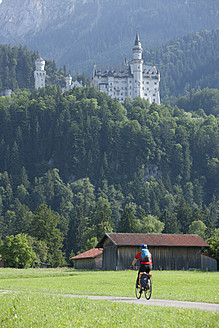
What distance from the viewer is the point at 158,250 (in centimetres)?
8175

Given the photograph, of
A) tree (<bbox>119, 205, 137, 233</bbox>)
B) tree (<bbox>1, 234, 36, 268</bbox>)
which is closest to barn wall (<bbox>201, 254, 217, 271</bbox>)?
tree (<bbox>1, 234, 36, 268</bbox>)

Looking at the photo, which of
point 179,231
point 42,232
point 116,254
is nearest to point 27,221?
point 42,232

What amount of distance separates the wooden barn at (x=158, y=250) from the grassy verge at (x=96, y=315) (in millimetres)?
53561

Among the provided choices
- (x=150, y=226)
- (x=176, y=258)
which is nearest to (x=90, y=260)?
(x=176, y=258)

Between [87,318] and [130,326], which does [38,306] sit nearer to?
[87,318]

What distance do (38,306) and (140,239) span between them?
5516 centimetres

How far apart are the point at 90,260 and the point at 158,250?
11728 mm

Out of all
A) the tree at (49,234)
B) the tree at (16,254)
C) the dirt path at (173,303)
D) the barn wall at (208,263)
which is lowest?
the dirt path at (173,303)

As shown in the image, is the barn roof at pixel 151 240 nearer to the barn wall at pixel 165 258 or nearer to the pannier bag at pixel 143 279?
the barn wall at pixel 165 258

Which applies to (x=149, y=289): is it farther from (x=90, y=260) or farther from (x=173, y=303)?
(x=90, y=260)

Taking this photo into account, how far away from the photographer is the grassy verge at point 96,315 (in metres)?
22.3

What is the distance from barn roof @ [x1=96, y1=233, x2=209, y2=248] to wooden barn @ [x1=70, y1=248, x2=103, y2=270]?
14.0ft

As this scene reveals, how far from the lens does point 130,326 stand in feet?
72.3

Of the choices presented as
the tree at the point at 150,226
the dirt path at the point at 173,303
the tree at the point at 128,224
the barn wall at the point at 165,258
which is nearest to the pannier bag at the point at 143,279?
the dirt path at the point at 173,303
